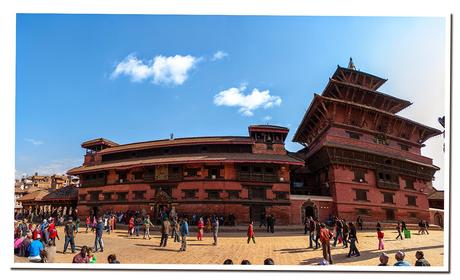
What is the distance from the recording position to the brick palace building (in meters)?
24.8

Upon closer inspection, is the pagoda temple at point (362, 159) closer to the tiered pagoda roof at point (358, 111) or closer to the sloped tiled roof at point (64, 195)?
the tiered pagoda roof at point (358, 111)

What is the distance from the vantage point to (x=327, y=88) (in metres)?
30.3

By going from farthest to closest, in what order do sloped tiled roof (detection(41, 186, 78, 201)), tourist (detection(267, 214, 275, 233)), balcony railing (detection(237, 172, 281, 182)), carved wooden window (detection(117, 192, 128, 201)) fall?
sloped tiled roof (detection(41, 186, 78, 201)), carved wooden window (detection(117, 192, 128, 201)), balcony railing (detection(237, 172, 281, 182)), tourist (detection(267, 214, 275, 233))

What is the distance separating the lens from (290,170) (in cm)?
2761

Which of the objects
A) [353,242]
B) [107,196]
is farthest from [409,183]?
[107,196]

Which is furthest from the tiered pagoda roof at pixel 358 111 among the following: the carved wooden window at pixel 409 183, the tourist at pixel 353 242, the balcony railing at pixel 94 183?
the balcony railing at pixel 94 183

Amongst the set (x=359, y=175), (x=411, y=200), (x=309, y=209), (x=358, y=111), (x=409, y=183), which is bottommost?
(x=309, y=209)

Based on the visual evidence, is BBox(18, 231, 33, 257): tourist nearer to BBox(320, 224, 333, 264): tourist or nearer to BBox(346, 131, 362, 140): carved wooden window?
BBox(320, 224, 333, 264): tourist

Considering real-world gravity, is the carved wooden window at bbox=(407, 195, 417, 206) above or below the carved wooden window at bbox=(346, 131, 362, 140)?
below

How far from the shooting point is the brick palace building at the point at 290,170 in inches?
976

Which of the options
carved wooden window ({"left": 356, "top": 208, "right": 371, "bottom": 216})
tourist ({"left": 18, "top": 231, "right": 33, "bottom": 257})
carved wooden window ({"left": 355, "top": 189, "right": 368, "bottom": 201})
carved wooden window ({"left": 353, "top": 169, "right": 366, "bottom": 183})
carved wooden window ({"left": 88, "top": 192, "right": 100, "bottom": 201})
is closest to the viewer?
tourist ({"left": 18, "top": 231, "right": 33, "bottom": 257})

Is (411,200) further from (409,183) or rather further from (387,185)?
(387,185)

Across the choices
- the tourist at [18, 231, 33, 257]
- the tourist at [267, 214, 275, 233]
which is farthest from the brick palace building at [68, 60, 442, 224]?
the tourist at [18, 231, 33, 257]

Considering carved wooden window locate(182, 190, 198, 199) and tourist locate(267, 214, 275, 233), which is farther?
carved wooden window locate(182, 190, 198, 199)
